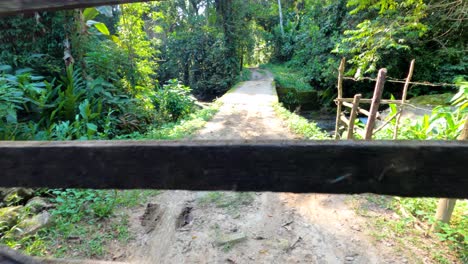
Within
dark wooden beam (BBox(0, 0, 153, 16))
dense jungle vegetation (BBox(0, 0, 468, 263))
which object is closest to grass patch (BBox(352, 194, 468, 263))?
dense jungle vegetation (BBox(0, 0, 468, 263))

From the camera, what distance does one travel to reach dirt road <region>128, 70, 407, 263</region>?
9.32ft

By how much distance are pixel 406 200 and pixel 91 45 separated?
327 inches

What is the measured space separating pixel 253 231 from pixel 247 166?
8.58ft

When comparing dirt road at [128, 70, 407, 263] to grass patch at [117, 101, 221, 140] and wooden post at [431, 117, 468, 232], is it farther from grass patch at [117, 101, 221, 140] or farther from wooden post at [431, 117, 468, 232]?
grass patch at [117, 101, 221, 140]

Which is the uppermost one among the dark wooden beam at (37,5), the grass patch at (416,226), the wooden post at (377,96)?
the dark wooden beam at (37,5)

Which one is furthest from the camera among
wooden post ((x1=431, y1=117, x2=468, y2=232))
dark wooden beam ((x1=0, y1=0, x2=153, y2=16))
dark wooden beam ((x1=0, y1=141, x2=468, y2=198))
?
wooden post ((x1=431, y1=117, x2=468, y2=232))

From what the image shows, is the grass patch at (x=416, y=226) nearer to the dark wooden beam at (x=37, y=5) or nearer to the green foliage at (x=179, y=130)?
the dark wooden beam at (x=37, y=5)

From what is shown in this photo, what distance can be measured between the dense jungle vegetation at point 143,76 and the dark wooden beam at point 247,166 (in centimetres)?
237

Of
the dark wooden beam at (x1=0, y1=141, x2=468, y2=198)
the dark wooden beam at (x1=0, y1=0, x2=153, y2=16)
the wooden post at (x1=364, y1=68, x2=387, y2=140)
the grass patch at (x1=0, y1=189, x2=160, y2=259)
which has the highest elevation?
the dark wooden beam at (x1=0, y1=0, x2=153, y2=16)

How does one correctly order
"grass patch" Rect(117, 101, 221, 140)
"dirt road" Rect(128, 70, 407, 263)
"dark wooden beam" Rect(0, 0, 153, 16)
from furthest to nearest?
1. "grass patch" Rect(117, 101, 221, 140)
2. "dirt road" Rect(128, 70, 407, 263)
3. "dark wooden beam" Rect(0, 0, 153, 16)

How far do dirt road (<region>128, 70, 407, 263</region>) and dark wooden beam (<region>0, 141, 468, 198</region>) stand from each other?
85.3 inches

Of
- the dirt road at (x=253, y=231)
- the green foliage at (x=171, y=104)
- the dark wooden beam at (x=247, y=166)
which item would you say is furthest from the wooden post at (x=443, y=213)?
the green foliage at (x=171, y=104)

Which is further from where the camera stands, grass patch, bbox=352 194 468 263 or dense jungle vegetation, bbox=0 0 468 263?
dense jungle vegetation, bbox=0 0 468 263

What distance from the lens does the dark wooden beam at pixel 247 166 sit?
2.55 ft
